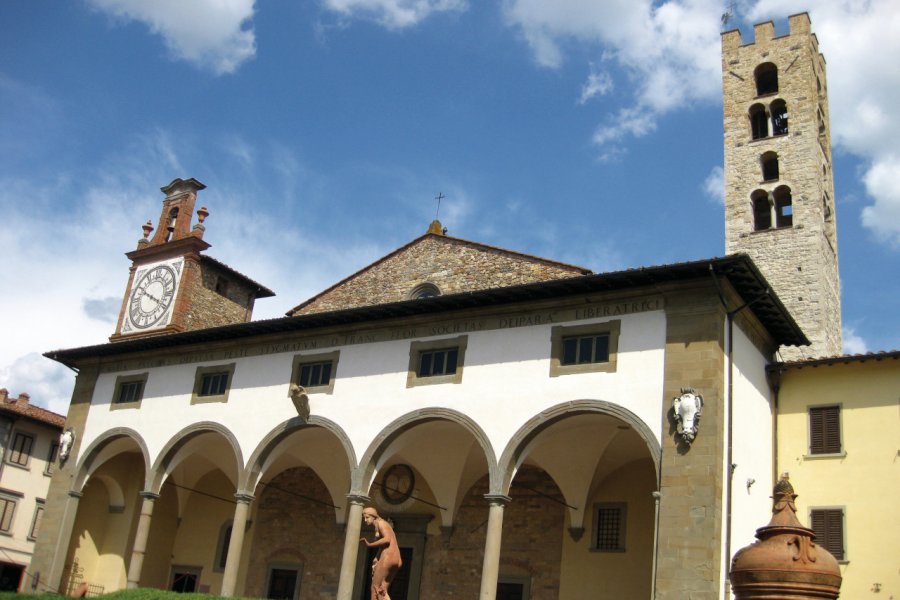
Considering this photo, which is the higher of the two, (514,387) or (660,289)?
(660,289)

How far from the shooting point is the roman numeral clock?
2917 cm

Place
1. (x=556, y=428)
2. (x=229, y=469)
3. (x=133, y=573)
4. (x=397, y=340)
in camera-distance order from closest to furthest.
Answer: (x=556, y=428) → (x=397, y=340) → (x=133, y=573) → (x=229, y=469)

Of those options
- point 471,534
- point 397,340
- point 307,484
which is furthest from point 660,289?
point 307,484

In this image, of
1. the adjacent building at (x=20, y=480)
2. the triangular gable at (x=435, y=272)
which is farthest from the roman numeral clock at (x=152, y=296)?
the adjacent building at (x=20, y=480)

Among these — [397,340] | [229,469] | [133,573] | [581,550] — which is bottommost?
→ [133,573]

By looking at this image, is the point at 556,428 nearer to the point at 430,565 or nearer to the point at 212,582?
the point at 430,565

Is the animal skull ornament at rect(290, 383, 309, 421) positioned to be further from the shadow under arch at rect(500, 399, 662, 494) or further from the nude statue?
the nude statue

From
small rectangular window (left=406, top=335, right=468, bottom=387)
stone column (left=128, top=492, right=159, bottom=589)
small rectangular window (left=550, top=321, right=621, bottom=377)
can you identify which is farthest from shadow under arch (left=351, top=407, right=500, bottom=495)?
stone column (left=128, top=492, right=159, bottom=589)

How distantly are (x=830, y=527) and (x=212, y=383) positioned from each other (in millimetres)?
14157

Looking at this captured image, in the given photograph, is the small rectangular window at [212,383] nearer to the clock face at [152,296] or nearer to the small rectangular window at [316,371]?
the small rectangular window at [316,371]

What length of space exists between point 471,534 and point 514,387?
563 cm

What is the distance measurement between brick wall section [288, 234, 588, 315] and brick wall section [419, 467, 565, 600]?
4624mm

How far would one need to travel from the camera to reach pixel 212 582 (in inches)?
1013

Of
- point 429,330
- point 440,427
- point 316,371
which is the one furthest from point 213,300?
point 429,330
